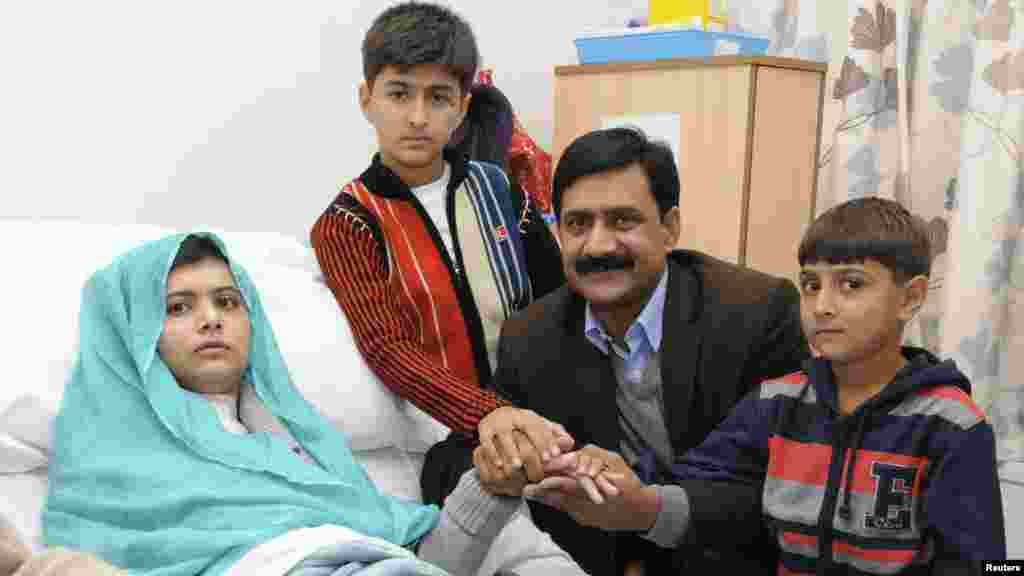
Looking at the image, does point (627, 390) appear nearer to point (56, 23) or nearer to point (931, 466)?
point (931, 466)

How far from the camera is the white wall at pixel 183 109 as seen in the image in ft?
7.06

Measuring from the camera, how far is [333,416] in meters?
1.61

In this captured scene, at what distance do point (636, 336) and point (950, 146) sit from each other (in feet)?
4.63

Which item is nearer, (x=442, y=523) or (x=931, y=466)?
(x=931, y=466)

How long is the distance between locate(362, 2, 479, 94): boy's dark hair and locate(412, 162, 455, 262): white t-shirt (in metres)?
0.17

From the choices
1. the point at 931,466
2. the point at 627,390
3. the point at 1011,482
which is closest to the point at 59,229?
the point at 627,390

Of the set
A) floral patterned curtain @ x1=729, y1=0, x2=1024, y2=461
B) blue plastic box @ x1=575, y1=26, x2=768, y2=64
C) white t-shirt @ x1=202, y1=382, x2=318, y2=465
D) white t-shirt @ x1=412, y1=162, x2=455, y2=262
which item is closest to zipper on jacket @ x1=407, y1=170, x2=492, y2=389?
white t-shirt @ x1=412, y1=162, x2=455, y2=262

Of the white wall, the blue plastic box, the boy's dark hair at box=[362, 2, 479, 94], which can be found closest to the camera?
the boy's dark hair at box=[362, 2, 479, 94]

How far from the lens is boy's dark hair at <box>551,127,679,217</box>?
155 cm

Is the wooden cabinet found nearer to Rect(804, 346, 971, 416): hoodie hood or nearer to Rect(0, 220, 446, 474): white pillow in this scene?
Rect(0, 220, 446, 474): white pillow

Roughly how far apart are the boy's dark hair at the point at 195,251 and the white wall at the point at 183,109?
82 centimetres

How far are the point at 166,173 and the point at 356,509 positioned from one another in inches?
47.5

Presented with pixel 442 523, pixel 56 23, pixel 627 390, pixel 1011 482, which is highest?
pixel 56 23

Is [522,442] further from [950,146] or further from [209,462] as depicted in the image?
[950,146]
